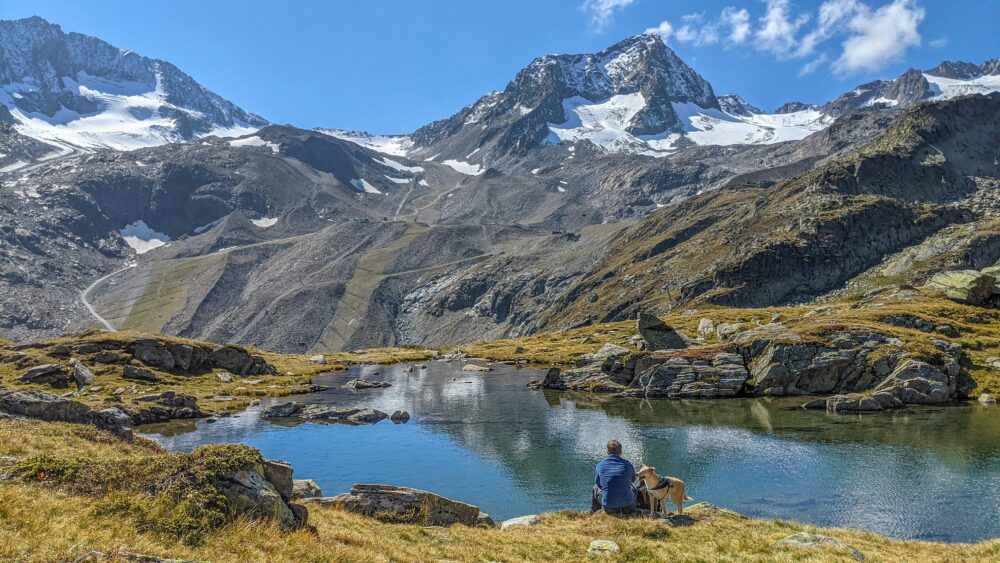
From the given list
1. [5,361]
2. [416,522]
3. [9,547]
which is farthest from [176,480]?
[5,361]

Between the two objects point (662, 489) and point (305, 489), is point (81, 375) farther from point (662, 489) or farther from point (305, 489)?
point (662, 489)

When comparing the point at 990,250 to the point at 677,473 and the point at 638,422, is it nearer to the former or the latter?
the point at 638,422

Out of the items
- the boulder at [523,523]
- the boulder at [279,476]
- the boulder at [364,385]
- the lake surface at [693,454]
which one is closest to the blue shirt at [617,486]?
the boulder at [523,523]

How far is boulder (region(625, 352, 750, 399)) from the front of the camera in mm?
71062

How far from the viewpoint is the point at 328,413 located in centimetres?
6450

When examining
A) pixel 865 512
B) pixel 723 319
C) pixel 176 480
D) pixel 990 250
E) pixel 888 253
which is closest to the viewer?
pixel 176 480

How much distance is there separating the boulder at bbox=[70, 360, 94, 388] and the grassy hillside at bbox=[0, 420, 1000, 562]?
5405cm

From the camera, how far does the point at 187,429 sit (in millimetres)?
57000

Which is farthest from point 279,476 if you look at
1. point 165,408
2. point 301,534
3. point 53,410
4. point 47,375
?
point 47,375

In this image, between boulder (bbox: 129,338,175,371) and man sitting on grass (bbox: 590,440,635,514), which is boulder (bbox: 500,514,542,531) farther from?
boulder (bbox: 129,338,175,371)

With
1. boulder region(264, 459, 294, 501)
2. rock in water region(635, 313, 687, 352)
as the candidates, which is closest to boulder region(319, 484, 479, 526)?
boulder region(264, 459, 294, 501)

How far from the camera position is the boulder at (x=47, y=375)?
65.7 m

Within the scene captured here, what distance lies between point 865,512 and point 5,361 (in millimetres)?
90963

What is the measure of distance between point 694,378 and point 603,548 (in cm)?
5888
